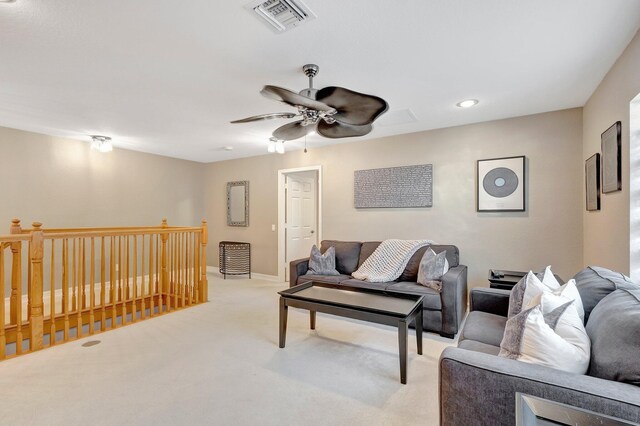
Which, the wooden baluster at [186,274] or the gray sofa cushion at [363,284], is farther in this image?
the wooden baluster at [186,274]

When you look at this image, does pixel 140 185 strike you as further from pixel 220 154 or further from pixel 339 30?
pixel 339 30

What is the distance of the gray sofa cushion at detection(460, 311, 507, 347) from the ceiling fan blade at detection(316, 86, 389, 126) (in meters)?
1.62

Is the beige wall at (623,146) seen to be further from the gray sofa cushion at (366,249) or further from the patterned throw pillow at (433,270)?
the gray sofa cushion at (366,249)

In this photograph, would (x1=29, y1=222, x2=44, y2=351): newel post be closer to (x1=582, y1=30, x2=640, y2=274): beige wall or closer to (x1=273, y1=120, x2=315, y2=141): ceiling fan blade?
(x1=273, y1=120, x2=315, y2=141): ceiling fan blade

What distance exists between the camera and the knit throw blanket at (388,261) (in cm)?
374

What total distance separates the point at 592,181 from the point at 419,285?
6.39ft

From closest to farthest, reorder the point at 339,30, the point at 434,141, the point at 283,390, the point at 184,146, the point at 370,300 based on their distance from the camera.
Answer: the point at 339,30 → the point at 283,390 → the point at 370,300 → the point at 434,141 → the point at 184,146

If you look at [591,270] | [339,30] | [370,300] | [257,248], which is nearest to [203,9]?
[339,30]

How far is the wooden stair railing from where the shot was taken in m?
2.83

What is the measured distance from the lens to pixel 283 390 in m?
2.13

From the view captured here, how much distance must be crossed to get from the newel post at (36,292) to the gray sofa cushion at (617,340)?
13.5 ft

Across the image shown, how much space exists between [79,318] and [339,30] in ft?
12.0

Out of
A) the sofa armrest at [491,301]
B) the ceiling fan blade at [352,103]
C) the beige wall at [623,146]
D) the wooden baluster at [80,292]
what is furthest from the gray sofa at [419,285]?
the wooden baluster at [80,292]

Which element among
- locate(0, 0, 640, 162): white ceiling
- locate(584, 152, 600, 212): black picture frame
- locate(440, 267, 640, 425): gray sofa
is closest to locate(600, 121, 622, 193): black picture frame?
locate(584, 152, 600, 212): black picture frame
